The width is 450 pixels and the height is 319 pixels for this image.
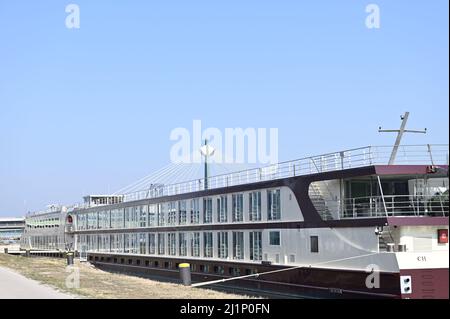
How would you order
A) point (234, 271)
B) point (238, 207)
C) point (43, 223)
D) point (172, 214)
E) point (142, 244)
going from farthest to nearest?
1. point (43, 223)
2. point (142, 244)
3. point (172, 214)
4. point (238, 207)
5. point (234, 271)

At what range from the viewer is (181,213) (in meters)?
37.4

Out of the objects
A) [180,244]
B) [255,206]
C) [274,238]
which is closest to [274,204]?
[274,238]

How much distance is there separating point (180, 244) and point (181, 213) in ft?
6.01

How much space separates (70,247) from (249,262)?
116ft

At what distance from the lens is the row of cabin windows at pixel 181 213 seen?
28891mm

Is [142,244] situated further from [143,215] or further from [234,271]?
[234,271]

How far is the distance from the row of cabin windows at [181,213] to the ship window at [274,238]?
25.7 inches

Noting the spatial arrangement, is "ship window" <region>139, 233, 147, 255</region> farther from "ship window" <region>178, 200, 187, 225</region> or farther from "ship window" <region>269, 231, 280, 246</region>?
"ship window" <region>269, 231, 280, 246</region>

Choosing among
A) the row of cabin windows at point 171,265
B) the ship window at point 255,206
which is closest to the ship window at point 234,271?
the row of cabin windows at point 171,265

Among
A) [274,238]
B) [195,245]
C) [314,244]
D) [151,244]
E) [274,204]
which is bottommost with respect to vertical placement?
[151,244]

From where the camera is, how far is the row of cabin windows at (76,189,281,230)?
28891mm

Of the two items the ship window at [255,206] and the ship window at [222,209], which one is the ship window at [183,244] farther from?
the ship window at [255,206]
